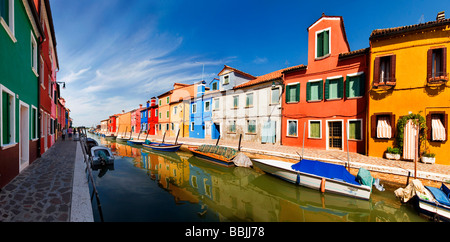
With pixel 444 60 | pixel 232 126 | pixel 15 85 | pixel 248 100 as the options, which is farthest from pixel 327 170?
pixel 232 126

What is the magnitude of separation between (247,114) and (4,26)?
17623 millimetres

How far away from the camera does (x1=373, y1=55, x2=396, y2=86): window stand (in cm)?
1117

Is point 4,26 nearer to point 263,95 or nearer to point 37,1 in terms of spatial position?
point 37,1

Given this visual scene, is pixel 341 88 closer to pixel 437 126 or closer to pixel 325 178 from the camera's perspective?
pixel 437 126

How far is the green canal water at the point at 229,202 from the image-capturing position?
20.5 ft

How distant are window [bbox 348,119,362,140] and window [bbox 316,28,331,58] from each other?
5.83 meters

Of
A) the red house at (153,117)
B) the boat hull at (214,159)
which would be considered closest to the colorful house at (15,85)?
the boat hull at (214,159)

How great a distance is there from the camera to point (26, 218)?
3525 mm

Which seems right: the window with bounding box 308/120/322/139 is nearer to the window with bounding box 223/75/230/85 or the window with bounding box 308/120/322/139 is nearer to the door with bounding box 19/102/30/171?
the window with bounding box 223/75/230/85

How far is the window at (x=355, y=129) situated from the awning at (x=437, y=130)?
132 inches

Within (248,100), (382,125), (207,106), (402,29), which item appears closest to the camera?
(402,29)

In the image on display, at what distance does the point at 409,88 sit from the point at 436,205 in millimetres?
7807

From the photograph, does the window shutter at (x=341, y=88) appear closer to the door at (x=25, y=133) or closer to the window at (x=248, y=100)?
the window at (x=248, y=100)

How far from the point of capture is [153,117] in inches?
1597
